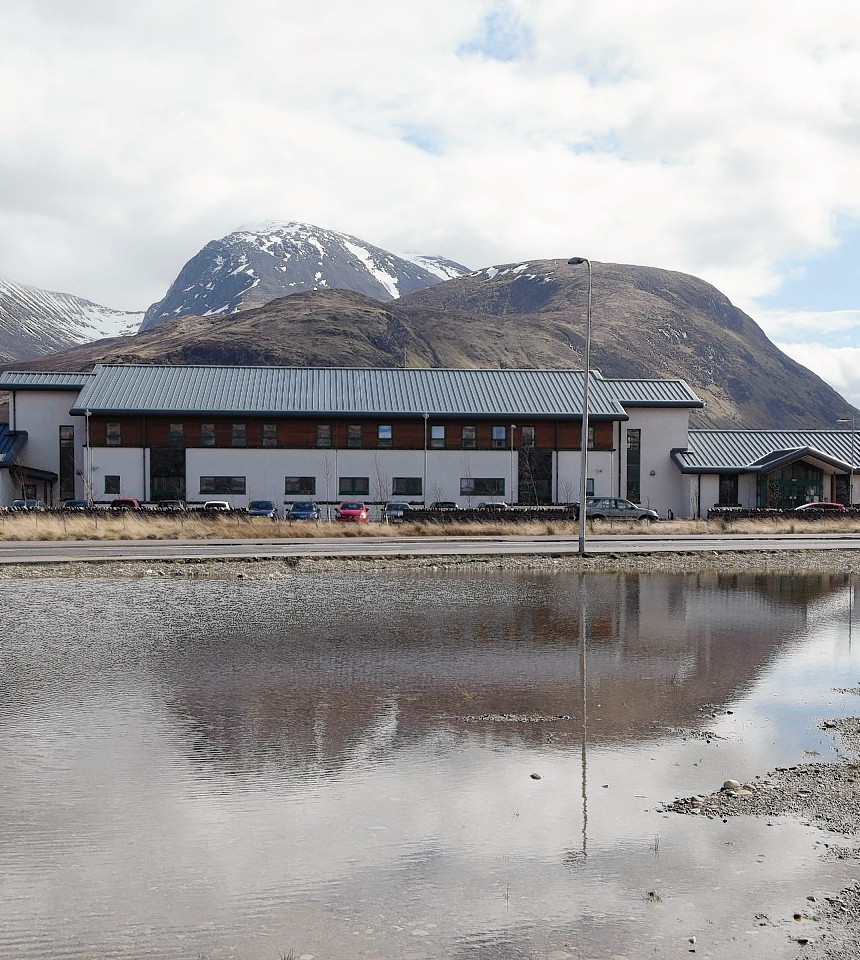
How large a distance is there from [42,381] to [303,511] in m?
23.5

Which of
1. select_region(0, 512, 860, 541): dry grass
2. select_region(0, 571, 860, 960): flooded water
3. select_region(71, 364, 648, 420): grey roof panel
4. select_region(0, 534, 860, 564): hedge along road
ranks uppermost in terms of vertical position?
select_region(71, 364, 648, 420): grey roof panel

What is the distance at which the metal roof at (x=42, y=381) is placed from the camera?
2773 inches

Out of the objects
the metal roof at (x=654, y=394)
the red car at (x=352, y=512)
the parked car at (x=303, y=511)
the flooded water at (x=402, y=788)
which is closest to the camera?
the flooded water at (x=402, y=788)

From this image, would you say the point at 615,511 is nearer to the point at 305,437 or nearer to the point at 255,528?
the point at 305,437

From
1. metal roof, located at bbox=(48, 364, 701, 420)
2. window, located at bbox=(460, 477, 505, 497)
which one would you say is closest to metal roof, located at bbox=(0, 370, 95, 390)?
metal roof, located at bbox=(48, 364, 701, 420)

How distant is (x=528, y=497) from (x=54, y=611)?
161 ft

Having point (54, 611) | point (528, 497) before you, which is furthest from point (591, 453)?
point (54, 611)

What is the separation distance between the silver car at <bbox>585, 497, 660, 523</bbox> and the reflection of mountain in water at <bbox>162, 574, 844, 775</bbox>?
103 ft

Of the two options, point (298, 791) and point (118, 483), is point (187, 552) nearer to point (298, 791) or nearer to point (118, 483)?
point (298, 791)

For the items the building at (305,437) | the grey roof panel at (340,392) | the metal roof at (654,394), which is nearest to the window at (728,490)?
the building at (305,437)

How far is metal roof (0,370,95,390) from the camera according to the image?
70.4 meters

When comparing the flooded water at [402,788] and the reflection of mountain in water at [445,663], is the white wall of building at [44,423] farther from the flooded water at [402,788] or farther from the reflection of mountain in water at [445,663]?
the flooded water at [402,788]

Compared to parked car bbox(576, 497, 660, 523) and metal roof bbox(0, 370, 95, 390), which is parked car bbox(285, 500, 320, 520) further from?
metal roof bbox(0, 370, 95, 390)

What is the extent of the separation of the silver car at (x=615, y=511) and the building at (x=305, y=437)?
8.59 meters
